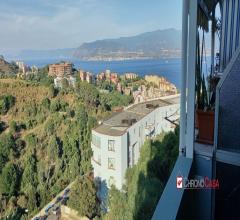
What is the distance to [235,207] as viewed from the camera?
1.19 metres

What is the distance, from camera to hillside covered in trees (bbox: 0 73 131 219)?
587 inches

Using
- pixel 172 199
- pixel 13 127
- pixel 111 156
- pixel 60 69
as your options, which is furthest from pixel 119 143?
pixel 60 69

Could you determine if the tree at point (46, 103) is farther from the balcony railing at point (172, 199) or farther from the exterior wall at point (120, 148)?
the balcony railing at point (172, 199)

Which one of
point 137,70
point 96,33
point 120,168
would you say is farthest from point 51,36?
point 120,168

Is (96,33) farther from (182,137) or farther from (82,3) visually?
(182,137)

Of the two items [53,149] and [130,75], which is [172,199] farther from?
[53,149]

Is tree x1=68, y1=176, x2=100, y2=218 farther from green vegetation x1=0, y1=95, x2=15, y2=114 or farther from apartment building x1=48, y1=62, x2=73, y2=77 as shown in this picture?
apartment building x1=48, y1=62, x2=73, y2=77

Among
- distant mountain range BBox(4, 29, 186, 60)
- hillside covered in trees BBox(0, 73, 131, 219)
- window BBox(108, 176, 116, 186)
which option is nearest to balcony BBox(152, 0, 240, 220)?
window BBox(108, 176, 116, 186)

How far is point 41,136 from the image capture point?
19.4m

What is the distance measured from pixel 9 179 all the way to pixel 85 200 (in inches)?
305

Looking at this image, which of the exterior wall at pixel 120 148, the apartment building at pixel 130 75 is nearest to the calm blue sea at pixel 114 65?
the apartment building at pixel 130 75

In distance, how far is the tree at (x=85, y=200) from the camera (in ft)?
30.1

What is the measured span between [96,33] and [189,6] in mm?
29732

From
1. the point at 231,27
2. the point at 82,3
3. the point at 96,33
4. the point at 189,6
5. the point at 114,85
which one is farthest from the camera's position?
the point at 82,3
